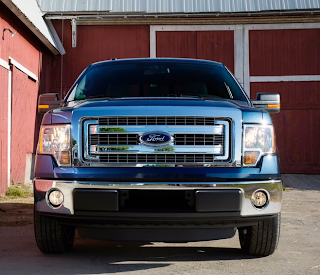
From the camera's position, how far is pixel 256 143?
4535mm

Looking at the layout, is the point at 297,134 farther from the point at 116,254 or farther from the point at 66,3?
the point at 116,254

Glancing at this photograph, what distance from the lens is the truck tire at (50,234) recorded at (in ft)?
15.6

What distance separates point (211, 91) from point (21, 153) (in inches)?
282

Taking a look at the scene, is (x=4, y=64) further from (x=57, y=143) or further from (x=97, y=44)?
(x=57, y=143)

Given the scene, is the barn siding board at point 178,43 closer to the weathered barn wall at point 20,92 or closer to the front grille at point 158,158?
the weathered barn wall at point 20,92

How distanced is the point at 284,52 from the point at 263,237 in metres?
11.1

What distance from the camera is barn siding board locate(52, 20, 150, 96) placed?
603 inches

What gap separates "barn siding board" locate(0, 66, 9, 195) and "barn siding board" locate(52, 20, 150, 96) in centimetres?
446

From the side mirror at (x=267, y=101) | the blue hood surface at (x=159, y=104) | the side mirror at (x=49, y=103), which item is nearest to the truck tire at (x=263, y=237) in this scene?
the blue hood surface at (x=159, y=104)

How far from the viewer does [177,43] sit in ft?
50.3

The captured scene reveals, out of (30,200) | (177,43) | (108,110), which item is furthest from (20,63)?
(108,110)

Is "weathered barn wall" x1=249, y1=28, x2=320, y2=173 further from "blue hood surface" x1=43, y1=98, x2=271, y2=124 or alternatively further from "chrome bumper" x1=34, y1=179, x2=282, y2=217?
"chrome bumper" x1=34, y1=179, x2=282, y2=217

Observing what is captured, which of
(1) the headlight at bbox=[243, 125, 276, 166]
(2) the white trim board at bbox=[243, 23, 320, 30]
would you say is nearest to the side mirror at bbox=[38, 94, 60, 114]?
(1) the headlight at bbox=[243, 125, 276, 166]

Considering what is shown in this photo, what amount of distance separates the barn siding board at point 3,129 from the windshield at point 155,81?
15.6 ft
